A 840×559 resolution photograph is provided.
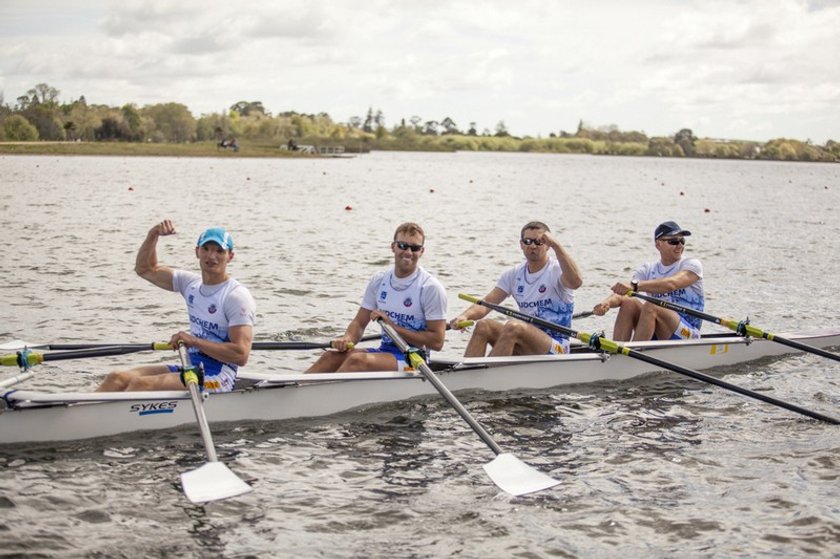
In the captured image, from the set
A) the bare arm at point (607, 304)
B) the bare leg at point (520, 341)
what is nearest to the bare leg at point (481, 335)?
the bare leg at point (520, 341)

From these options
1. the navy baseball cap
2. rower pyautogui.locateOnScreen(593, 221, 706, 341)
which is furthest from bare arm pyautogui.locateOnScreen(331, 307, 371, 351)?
the navy baseball cap

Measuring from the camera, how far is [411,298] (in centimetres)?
943

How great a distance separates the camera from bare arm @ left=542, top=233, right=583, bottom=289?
9.86m

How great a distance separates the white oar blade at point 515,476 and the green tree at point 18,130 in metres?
143

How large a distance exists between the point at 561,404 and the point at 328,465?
133 inches

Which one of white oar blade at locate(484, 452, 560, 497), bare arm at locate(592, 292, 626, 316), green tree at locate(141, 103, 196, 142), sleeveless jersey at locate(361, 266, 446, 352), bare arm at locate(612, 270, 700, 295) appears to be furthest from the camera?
green tree at locate(141, 103, 196, 142)

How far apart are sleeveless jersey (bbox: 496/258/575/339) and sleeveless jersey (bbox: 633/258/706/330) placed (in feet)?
5.99

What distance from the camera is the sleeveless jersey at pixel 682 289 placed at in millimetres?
11781

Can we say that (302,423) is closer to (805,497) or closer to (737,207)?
(805,497)

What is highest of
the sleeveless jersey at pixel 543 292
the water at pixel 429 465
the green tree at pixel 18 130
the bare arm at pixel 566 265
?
the green tree at pixel 18 130

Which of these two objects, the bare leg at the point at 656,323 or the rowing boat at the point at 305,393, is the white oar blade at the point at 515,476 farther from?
the bare leg at the point at 656,323

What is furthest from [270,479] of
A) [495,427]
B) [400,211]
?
[400,211]

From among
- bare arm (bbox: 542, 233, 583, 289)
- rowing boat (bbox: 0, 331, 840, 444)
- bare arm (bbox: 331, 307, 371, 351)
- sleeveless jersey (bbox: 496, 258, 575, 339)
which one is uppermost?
bare arm (bbox: 542, 233, 583, 289)

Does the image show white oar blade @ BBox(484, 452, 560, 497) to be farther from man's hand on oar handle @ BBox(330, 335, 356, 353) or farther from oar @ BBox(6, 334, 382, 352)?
oar @ BBox(6, 334, 382, 352)
